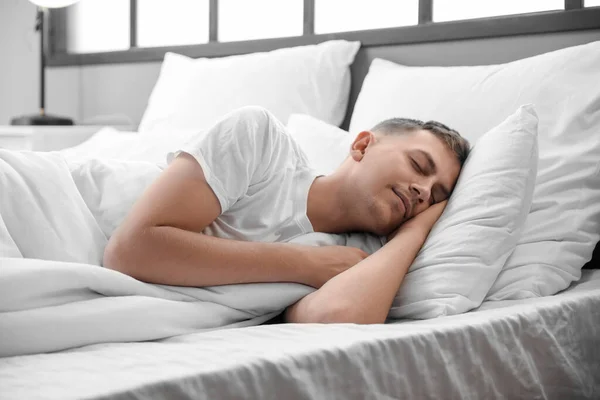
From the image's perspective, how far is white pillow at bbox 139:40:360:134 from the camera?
2322 mm

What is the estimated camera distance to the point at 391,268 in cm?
127

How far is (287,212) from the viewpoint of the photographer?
1.40 meters

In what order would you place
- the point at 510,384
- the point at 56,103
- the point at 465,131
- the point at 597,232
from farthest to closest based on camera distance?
1. the point at 56,103
2. the point at 465,131
3. the point at 597,232
4. the point at 510,384

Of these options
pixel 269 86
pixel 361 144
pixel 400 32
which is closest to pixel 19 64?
pixel 269 86

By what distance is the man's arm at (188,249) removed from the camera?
1.18 meters

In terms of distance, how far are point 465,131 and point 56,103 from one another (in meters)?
2.34

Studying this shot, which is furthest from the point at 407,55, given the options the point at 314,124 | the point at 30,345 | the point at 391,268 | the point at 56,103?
the point at 56,103

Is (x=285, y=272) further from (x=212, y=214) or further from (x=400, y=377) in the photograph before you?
(x=400, y=377)

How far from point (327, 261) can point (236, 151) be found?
23 centimetres

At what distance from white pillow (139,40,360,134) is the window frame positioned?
133 millimetres

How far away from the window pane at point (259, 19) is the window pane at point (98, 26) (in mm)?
653

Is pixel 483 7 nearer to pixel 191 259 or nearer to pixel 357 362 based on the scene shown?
pixel 191 259

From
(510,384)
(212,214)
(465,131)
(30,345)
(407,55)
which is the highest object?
(407,55)

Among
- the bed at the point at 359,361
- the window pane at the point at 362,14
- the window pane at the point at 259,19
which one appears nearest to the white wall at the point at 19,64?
the window pane at the point at 259,19
